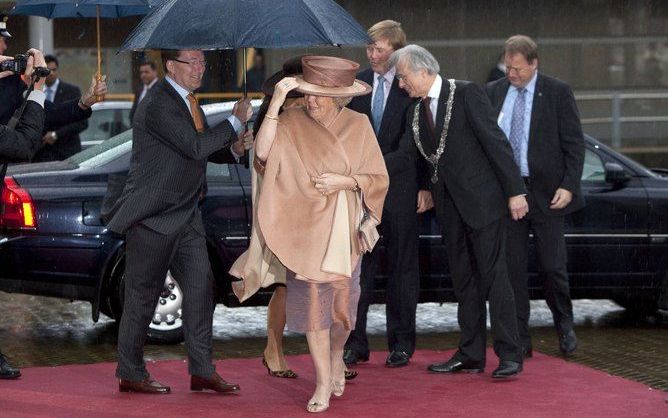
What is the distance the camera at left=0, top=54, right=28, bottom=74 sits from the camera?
854cm

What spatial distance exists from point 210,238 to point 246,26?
9.35 feet

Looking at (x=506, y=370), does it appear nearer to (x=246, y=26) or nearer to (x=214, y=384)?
(x=214, y=384)

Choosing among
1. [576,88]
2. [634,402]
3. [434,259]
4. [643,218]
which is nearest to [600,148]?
[643,218]

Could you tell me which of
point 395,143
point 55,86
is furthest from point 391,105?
point 55,86

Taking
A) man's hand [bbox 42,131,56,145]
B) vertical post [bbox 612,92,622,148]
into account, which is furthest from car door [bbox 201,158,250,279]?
vertical post [bbox 612,92,622,148]

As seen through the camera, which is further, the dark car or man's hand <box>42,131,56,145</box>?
man's hand <box>42,131,56,145</box>

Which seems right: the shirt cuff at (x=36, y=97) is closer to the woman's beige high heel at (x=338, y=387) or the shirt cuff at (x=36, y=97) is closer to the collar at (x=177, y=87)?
the collar at (x=177, y=87)

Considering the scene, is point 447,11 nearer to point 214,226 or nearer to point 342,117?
point 214,226

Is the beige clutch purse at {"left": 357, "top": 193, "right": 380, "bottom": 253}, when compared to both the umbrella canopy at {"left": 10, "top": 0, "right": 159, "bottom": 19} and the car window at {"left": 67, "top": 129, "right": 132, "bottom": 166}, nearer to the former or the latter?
the umbrella canopy at {"left": 10, "top": 0, "right": 159, "bottom": 19}

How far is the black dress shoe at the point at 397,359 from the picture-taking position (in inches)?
392

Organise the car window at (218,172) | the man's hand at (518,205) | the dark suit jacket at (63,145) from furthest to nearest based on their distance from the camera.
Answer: the dark suit jacket at (63,145), the car window at (218,172), the man's hand at (518,205)

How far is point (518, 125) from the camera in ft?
33.6

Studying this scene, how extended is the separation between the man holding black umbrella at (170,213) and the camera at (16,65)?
635 millimetres

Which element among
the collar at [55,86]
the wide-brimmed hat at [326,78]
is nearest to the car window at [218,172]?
the wide-brimmed hat at [326,78]
